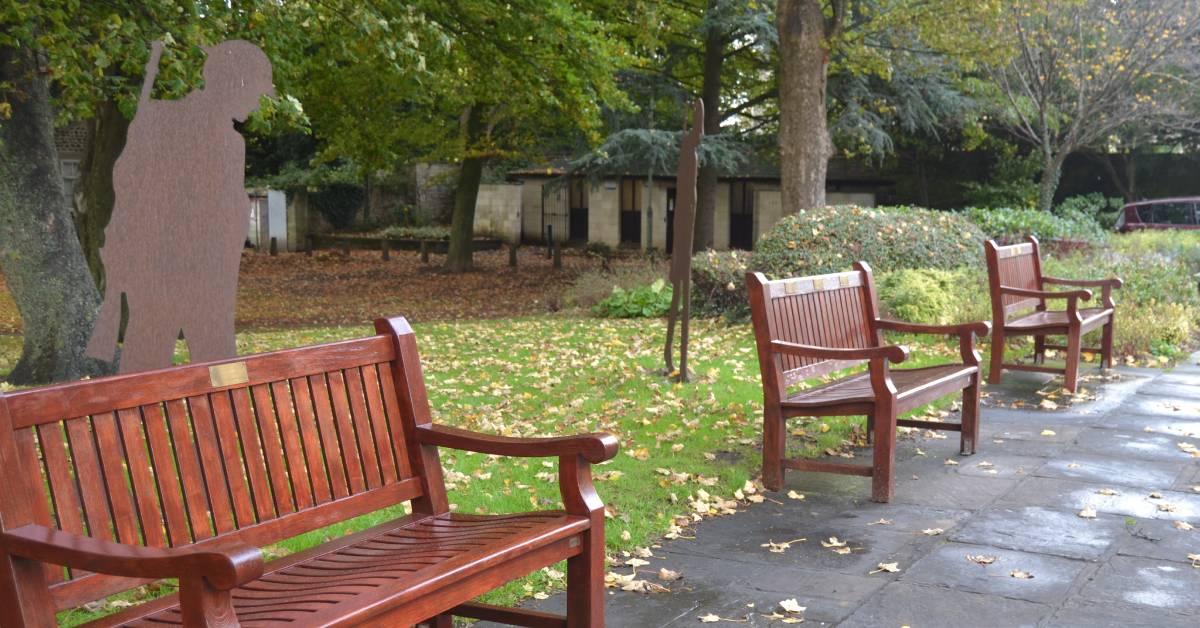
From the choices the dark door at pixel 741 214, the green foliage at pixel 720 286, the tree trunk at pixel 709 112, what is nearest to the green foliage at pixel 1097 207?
the dark door at pixel 741 214

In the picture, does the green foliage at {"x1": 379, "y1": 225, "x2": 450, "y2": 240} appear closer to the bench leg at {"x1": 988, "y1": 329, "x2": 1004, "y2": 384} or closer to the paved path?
the bench leg at {"x1": 988, "y1": 329, "x2": 1004, "y2": 384}

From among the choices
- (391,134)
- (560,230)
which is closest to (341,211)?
(560,230)

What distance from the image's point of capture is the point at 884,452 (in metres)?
6.01

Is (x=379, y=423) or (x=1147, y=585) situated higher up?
(x=379, y=423)

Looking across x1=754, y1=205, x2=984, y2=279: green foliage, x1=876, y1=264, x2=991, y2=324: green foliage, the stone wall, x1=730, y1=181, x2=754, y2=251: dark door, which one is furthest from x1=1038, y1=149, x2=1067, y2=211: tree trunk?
the stone wall

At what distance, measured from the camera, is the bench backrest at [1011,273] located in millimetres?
9766

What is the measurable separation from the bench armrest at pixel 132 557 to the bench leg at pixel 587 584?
1.44 metres

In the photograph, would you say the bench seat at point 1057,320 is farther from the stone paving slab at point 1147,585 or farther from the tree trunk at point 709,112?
the tree trunk at point 709,112

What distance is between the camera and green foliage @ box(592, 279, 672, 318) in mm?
15273

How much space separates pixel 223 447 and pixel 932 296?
10528 mm

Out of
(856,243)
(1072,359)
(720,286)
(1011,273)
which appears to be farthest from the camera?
(720,286)

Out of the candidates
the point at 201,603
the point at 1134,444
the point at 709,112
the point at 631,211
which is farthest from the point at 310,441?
the point at 631,211

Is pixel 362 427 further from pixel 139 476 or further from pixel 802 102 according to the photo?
pixel 802 102

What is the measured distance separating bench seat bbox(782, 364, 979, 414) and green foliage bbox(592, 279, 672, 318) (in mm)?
7710
